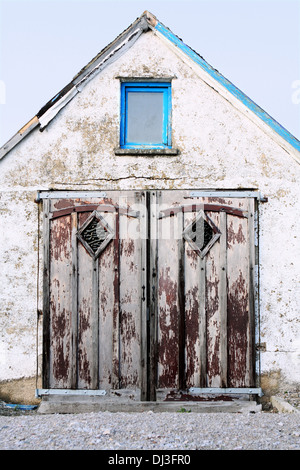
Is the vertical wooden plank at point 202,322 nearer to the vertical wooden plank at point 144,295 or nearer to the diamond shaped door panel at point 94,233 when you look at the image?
the vertical wooden plank at point 144,295

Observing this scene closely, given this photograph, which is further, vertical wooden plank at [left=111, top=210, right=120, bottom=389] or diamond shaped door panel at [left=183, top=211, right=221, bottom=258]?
diamond shaped door panel at [left=183, top=211, right=221, bottom=258]

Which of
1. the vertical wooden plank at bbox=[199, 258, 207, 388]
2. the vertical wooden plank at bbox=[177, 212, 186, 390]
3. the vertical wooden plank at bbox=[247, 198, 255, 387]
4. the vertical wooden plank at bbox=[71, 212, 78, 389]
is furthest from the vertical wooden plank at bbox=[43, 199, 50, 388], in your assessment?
the vertical wooden plank at bbox=[247, 198, 255, 387]

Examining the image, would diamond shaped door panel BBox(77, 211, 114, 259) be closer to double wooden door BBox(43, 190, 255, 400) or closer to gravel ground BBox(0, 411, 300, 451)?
double wooden door BBox(43, 190, 255, 400)

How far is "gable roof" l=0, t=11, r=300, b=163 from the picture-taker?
6.46m

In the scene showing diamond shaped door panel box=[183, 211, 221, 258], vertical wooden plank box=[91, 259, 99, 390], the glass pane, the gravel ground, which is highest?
the glass pane

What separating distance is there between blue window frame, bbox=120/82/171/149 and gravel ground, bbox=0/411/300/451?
11.2 feet

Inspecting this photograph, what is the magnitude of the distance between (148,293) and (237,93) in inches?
110

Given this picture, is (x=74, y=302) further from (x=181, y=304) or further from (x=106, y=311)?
(x=181, y=304)

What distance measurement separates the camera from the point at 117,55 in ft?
21.8

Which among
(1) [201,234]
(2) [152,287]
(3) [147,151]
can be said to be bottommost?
(2) [152,287]

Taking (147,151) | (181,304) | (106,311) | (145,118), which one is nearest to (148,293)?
(181,304)

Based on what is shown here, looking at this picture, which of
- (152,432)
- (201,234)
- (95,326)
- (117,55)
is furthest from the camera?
(117,55)
